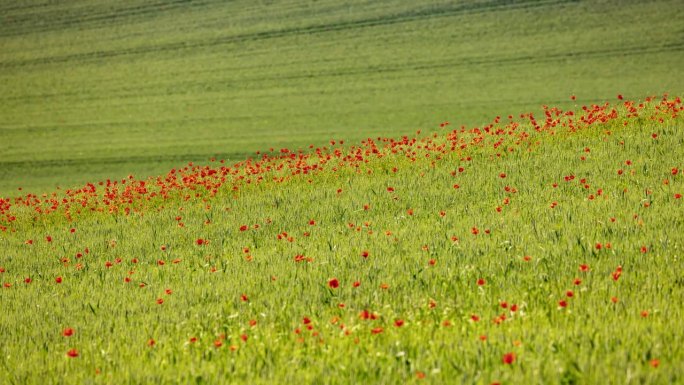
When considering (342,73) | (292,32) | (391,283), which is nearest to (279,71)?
(342,73)

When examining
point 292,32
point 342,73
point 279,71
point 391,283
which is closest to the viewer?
point 391,283

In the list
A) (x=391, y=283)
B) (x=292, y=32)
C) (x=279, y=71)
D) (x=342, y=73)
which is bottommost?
(x=391, y=283)

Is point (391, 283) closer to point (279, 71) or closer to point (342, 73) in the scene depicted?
point (342, 73)

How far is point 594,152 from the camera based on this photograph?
1116 centimetres

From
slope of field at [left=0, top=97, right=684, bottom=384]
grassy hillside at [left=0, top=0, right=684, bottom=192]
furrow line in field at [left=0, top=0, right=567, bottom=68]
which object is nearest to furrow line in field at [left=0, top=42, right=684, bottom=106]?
grassy hillside at [left=0, top=0, right=684, bottom=192]

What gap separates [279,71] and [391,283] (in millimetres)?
36560

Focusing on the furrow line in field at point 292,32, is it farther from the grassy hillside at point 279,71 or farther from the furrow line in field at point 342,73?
the furrow line in field at point 342,73

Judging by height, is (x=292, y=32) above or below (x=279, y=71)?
above

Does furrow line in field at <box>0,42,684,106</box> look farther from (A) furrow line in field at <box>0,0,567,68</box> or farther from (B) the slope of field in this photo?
(B) the slope of field

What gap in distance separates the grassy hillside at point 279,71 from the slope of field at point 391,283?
17689 millimetres

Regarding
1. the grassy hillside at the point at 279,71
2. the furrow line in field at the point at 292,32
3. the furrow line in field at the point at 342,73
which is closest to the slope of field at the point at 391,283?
the grassy hillside at the point at 279,71

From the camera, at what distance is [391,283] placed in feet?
19.6

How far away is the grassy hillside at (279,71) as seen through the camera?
3064cm

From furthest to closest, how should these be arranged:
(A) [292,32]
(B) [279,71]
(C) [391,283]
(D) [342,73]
Answer: 1. (A) [292,32]
2. (B) [279,71]
3. (D) [342,73]
4. (C) [391,283]
